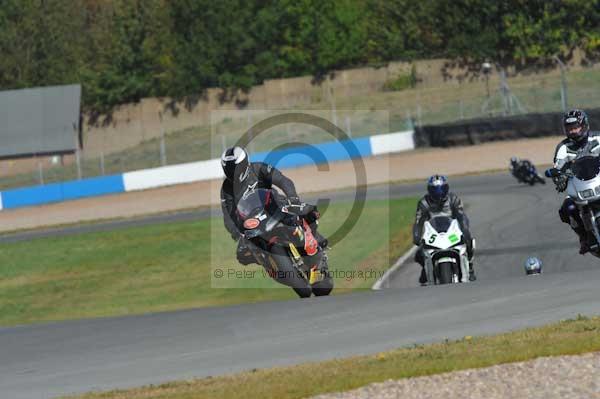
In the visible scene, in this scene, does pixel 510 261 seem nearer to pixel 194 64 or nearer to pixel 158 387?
pixel 158 387

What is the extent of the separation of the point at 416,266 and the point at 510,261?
5.89 feet

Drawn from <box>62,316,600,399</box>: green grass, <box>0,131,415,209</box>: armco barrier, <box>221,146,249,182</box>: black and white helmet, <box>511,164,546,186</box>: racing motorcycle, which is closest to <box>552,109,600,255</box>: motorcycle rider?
<box>221,146,249,182</box>: black and white helmet

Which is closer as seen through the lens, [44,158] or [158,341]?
[158,341]

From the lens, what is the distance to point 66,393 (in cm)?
909

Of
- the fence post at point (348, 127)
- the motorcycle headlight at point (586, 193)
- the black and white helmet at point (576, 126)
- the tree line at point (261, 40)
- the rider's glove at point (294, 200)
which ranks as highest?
the tree line at point (261, 40)

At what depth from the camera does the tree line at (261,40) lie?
195 ft

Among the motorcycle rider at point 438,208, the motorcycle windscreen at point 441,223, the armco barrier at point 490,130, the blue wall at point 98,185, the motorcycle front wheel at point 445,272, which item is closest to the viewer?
the motorcycle front wheel at point 445,272

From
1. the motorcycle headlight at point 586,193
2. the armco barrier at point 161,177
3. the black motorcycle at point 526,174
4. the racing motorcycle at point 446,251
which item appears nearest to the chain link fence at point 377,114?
the armco barrier at point 161,177

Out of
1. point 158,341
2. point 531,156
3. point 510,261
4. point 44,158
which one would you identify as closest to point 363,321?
point 158,341

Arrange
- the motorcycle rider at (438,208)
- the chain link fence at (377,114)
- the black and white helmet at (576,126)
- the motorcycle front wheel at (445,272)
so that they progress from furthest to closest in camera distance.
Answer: the chain link fence at (377,114)
the motorcycle rider at (438,208)
the black and white helmet at (576,126)
the motorcycle front wheel at (445,272)

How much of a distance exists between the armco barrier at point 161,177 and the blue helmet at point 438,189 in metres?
26.1

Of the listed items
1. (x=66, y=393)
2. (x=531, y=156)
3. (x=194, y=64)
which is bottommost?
(x=66, y=393)

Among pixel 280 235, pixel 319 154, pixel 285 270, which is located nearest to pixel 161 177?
pixel 319 154

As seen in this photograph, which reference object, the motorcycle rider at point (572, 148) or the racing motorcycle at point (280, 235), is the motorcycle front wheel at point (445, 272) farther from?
the motorcycle rider at point (572, 148)
